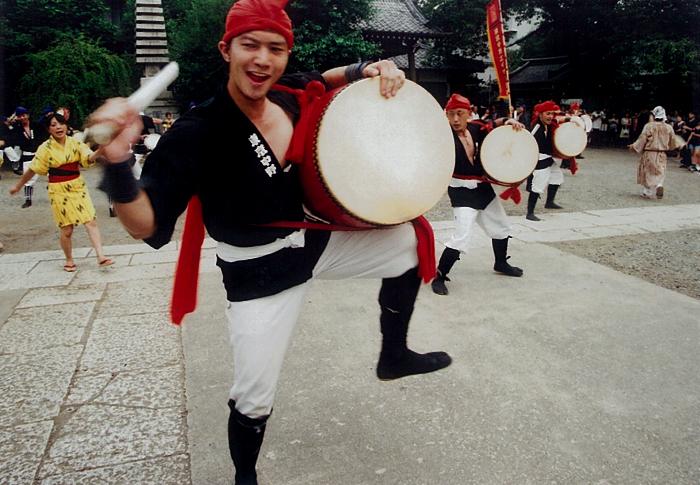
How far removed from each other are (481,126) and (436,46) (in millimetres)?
16760

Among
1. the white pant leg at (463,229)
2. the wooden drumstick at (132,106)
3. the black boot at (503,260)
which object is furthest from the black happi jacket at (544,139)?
the wooden drumstick at (132,106)

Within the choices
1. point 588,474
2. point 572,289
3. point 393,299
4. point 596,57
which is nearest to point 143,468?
point 393,299

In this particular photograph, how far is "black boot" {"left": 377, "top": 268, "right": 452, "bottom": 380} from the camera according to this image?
1953mm

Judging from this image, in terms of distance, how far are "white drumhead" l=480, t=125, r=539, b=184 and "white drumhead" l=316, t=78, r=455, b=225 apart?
237 centimetres

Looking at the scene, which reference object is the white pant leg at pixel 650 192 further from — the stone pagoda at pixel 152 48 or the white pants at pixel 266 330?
the stone pagoda at pixel 152 48

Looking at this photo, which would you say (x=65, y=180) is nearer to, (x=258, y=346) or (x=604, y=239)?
(x=258, y=346)

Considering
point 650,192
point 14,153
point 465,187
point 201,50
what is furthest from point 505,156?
point 201,50

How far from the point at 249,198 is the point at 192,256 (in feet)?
1.20

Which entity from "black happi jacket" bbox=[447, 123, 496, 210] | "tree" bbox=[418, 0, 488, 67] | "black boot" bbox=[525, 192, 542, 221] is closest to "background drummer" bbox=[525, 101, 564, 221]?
"black boot" bbox=[525, 192, 542, 221]

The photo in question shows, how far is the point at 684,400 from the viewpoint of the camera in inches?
97.9

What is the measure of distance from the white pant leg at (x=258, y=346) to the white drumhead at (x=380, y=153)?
0.42 metres

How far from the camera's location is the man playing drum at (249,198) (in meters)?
1.47

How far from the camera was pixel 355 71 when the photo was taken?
1.85 meters

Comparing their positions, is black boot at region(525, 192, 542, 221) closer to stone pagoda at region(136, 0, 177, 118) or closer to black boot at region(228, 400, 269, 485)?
black boot at region(228, 400, 269, 485)
